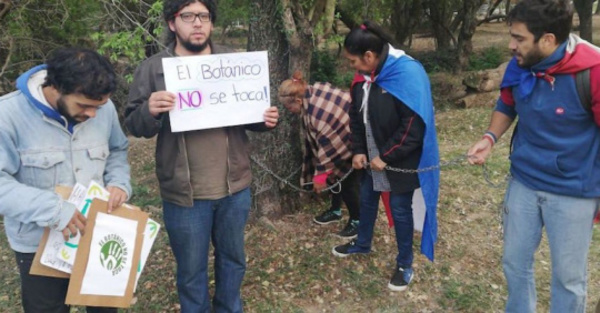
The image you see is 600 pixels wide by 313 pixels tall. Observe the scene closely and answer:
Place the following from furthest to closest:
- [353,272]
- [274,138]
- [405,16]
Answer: [405,16]
[274,138]
[353,272]

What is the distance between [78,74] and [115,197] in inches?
24.9

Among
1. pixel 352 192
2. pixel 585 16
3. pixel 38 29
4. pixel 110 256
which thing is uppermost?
pixel 38 29

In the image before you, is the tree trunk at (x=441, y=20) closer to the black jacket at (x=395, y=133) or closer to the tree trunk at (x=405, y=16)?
the tree trunk at (x=405, y=16)

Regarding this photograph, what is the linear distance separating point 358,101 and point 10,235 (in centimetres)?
225

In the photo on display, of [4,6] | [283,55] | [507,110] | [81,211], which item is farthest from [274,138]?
[4,6]

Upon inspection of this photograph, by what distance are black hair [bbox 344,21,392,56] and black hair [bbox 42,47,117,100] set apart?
1.61m

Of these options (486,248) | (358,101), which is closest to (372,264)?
(486,248)

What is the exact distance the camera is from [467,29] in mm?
12609

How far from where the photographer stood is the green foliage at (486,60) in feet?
46.7

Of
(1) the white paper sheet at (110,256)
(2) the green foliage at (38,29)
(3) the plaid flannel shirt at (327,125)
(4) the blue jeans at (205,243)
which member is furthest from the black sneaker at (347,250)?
(2) the green foliage at (38,29)

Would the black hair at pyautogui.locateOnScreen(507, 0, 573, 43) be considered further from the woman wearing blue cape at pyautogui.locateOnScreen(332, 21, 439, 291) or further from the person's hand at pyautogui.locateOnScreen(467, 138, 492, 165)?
the woman wearing blue cape at pyautogui.locateOnScreen(332, 21, 439, 291)

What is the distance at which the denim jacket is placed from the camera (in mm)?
1952

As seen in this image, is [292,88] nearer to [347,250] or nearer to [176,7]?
[347,250]

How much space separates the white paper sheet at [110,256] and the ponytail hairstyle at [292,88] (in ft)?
5.89
